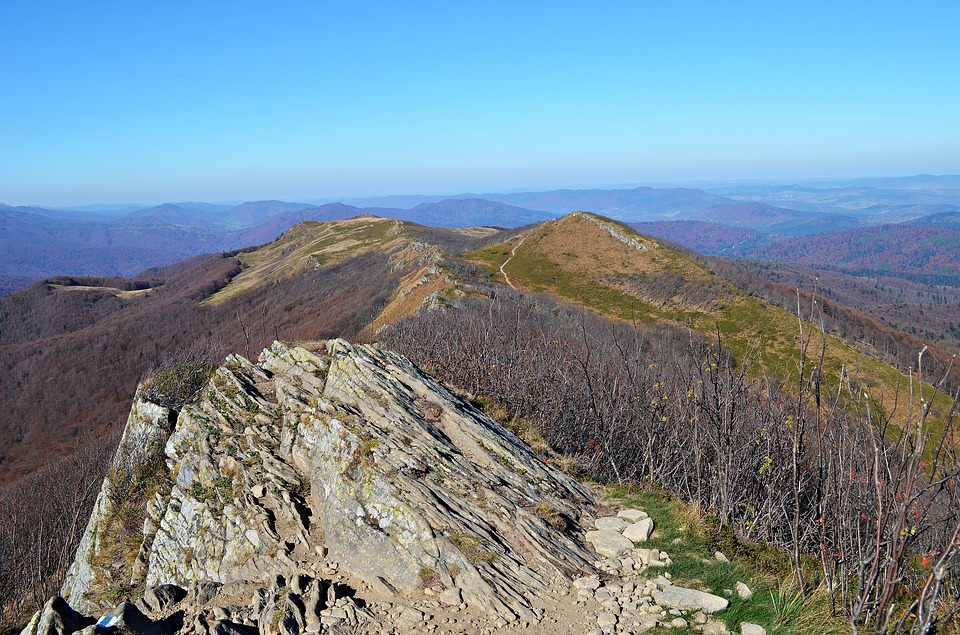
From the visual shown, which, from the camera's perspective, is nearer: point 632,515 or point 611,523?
point 611,523

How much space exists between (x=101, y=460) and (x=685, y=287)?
2359 inches

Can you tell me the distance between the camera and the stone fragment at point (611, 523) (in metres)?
9.43

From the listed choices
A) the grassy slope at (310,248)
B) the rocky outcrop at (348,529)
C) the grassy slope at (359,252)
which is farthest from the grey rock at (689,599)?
the grassy slope at (310,248)

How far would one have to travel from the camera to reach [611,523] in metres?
9.62

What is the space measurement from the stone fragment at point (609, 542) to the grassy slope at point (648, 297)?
3402 cm

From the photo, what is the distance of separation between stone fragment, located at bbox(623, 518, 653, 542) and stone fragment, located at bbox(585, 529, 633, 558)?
0.39 feet

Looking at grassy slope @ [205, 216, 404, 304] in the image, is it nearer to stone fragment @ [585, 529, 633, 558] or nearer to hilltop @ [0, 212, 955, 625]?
hilltop @ [0, 212, 955, 625]

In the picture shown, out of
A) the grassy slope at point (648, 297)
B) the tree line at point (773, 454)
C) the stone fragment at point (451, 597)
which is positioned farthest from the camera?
the grassy slope at point (648, 297)

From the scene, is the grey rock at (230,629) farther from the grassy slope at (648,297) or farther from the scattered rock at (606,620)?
the grassy slope at (648,297)

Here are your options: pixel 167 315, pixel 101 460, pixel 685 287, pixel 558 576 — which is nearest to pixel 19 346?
pixel 167 315

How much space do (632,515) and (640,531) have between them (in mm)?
844

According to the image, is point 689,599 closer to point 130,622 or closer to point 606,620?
point 606,620

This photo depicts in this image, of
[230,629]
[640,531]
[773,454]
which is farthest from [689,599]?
[230,629]

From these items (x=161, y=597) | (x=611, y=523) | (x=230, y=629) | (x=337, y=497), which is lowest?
(x=611, y=523)
